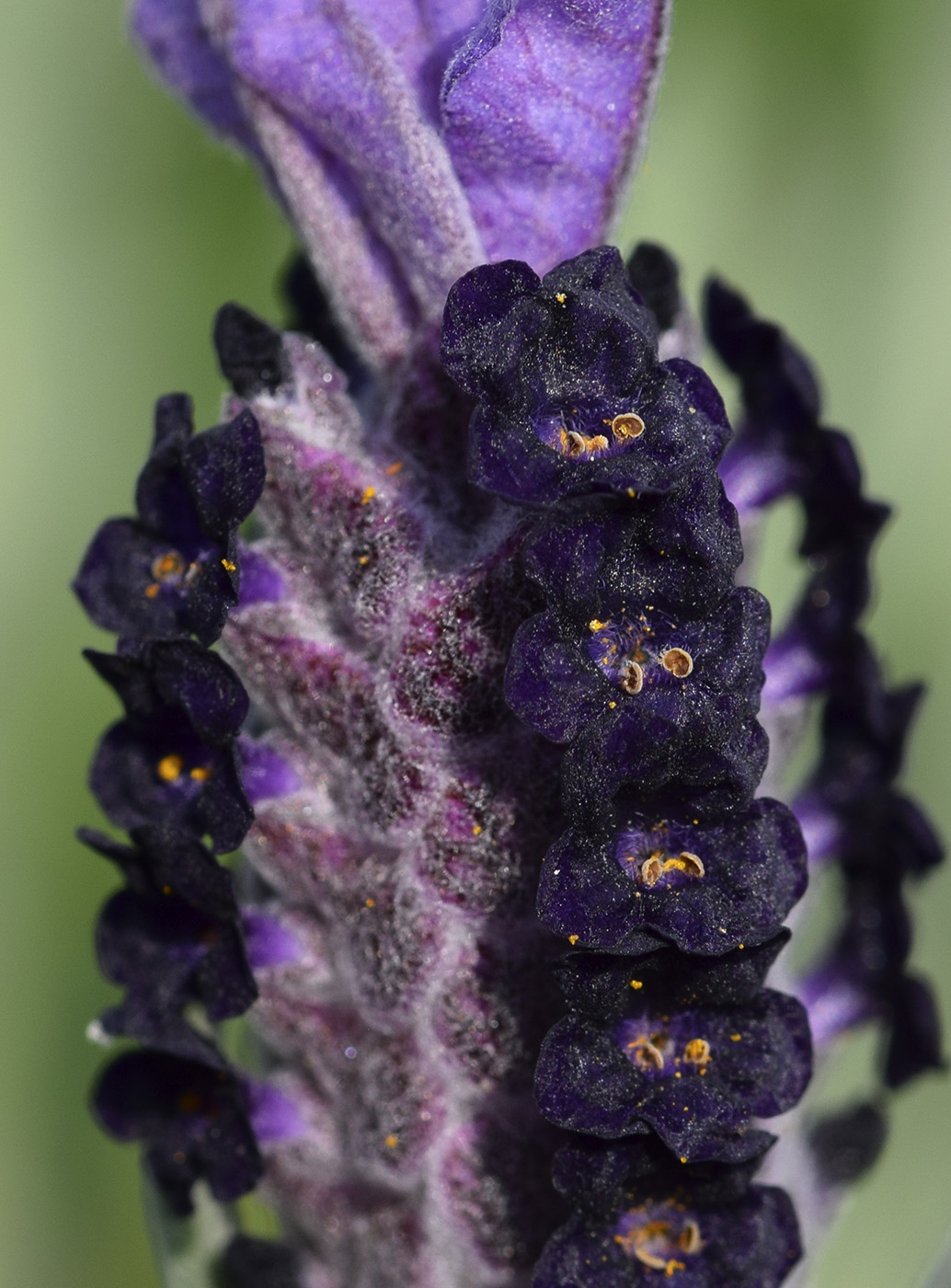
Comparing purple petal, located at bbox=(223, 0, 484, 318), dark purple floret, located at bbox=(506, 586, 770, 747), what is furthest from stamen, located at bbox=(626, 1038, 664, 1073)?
purple petal, located at bbox=(223, 0, 484, 318)

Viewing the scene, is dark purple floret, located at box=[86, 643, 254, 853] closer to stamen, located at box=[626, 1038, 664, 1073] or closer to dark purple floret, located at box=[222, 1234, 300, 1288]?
stamen, located at box=[626, 1038, 664, 1073]

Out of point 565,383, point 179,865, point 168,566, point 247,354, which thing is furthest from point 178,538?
point 565,383

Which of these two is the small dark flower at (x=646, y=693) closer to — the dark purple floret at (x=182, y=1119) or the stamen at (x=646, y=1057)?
the stamen at (x=646, y=1057)

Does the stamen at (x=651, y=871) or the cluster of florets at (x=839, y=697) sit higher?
the cluster of florets at (x=839, y=697)

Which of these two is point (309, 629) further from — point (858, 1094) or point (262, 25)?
point (858, 1094)

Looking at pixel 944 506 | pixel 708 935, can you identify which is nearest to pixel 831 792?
pixel 708 935

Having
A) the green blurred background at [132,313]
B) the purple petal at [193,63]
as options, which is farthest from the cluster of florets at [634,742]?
the green blurred background at [132,313]
